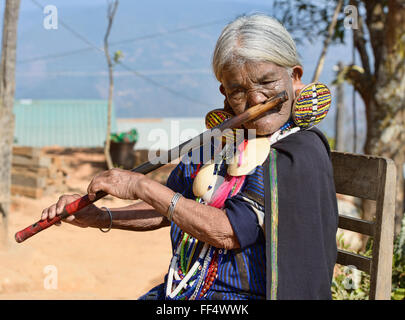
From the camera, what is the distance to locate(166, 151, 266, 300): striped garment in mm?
1717

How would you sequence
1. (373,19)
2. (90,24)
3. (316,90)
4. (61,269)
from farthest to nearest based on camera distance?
(90,24) → (373,19) → (61,269) → (316,90)

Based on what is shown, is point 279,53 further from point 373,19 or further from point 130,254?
point 373,19

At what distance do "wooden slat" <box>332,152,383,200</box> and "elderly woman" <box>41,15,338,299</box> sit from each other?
1.29 ft

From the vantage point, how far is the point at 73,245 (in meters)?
6.12

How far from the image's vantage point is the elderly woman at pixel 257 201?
1.67m

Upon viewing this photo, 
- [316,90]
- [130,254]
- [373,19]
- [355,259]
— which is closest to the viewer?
[316,90]

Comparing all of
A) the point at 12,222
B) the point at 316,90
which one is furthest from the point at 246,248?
the point at 12,222

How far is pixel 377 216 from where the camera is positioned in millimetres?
2127

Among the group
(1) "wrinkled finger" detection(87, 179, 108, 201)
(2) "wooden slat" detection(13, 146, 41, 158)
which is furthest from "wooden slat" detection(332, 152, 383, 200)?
(2) "wooden slat" detection(13, 146, 41, 158)

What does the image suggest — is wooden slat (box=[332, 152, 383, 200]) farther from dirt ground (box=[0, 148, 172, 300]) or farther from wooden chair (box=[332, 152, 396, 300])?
dirt ground (box=[0, 148, 172, 300])

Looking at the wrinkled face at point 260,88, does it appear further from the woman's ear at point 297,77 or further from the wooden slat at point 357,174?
the wooden slat at point 357,174

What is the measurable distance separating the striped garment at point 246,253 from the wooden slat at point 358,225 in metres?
0.65

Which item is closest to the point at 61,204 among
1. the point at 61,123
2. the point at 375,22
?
the point at 375,22

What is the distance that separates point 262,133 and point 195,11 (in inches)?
4041
